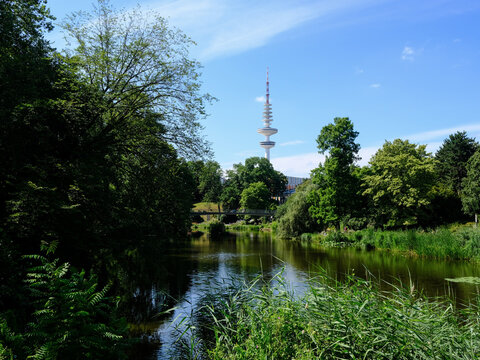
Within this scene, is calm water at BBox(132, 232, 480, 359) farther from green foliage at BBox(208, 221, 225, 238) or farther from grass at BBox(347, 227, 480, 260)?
green foliage at BBox(208, 221, 225, 238)

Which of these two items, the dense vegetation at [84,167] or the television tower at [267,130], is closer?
the dense vegetation at [84,167]

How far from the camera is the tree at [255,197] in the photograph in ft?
247

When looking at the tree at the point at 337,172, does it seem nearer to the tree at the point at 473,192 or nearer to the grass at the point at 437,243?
the grass at the point at 437,243

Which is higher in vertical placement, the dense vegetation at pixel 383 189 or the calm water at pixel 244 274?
the dense vegetation at pixel 383 189

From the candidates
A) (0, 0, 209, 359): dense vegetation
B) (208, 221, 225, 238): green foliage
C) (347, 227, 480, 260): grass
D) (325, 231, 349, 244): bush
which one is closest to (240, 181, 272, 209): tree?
(208, 221, 225, 238): green foliage

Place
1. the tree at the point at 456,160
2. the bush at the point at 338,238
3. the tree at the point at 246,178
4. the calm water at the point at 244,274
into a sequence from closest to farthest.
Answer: the calm water at the point at 244,274 < the bush at the point at 338,238 < the tree at the point at 456,160 < the tree at the point at 246,178

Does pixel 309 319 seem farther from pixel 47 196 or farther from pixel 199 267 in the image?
pixel 199 267

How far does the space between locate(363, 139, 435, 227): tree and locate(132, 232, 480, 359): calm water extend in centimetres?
648

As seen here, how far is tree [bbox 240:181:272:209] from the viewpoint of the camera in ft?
247

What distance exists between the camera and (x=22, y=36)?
11.4 meters

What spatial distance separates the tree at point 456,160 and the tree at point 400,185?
11253 millimetres

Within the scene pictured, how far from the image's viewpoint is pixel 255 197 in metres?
75.1

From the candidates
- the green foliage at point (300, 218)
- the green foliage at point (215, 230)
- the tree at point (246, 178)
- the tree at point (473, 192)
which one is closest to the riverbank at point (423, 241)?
the green foliage at point (300, 218)

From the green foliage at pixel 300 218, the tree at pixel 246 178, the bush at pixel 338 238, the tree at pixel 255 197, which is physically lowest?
the bush at pixel 338 238
